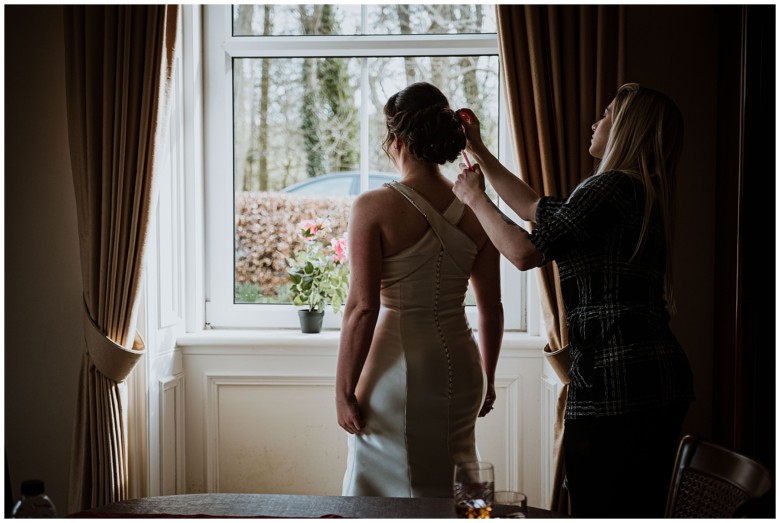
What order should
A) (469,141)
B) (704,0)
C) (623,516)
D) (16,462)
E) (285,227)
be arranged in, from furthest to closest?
(285,227) → (16,462) → (704,0) → (469,141) → (623,516)

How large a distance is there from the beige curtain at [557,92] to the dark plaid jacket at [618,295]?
1010 millimetres

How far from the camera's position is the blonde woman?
1571 millimetres

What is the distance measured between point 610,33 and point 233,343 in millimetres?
1872

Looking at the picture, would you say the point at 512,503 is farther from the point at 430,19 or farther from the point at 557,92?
the point at 430,19

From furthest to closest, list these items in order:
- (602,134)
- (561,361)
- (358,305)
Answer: (561,361) → (358,305) → (602,134)

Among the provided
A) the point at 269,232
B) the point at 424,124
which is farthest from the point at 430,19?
the point at 424,124

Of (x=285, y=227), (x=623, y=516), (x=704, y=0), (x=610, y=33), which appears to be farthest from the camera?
(x=285, y=227)

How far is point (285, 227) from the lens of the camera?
322cm

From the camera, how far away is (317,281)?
3.03m

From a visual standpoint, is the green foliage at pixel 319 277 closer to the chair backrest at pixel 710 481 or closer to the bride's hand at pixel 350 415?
the bride's hand at pixel 350 415

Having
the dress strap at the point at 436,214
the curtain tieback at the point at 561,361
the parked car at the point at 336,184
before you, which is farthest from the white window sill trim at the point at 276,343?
the dress strap at the point at 436,214

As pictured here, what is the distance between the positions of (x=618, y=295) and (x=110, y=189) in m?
1.90

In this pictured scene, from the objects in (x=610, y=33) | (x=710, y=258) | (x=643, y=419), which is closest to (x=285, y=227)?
(x=610, y=33)

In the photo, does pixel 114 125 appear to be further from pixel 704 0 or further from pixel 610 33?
pixel 704 0
